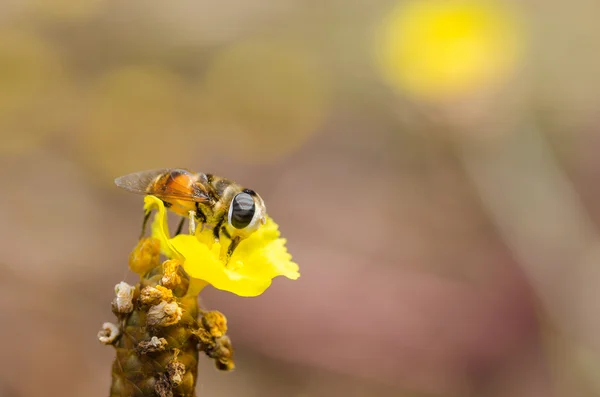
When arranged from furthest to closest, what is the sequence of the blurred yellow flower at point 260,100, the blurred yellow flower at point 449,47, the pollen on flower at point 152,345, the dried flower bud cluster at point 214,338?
the blurred yellow flower at point 260,100, the blurred yellow flower at point 449,47, the dried flower bud cluster at point 214,338, the pollen on flower at point 152,345

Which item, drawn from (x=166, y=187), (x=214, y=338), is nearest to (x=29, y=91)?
(x=166, y=187)

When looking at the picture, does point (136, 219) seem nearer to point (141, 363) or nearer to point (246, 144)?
point (246, 144)

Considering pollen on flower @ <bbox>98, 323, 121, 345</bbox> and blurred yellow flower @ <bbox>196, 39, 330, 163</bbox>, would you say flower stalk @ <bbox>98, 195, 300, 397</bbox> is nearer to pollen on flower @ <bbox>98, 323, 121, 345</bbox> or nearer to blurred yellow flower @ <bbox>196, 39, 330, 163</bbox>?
pollen on flower @ <bbox>98, 323, 121, 345</bbox>

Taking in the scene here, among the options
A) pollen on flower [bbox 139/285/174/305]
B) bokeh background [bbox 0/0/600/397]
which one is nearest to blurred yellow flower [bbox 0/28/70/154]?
bokeh background [bbox 0/0/600/397]

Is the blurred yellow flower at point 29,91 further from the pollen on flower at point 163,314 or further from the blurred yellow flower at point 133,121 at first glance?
the pollen on flower at point 163,314

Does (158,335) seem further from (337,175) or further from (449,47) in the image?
(449,47)

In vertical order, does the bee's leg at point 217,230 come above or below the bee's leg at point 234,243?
above

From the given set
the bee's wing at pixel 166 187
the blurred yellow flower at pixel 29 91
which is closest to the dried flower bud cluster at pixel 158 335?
the bee's wing at pixel 166 187
